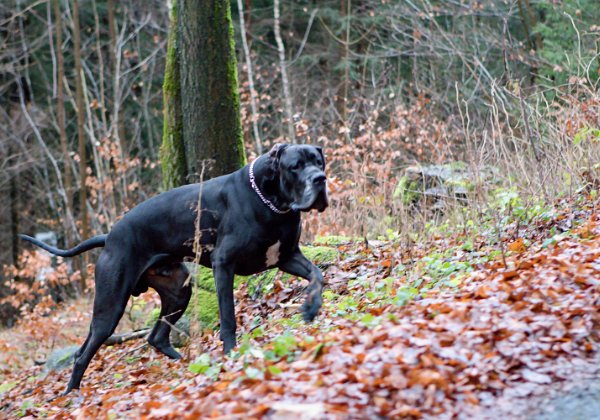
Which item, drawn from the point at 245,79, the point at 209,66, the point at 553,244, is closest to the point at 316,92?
the point at 245,79

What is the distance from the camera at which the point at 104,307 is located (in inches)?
291

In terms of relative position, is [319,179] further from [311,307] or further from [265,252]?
[311,307]

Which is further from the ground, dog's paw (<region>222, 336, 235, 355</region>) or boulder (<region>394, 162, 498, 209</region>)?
boulder (<region>394, 162, 498, 209</region>)

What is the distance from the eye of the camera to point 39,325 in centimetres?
1405

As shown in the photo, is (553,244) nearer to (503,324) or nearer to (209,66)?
(503,324)

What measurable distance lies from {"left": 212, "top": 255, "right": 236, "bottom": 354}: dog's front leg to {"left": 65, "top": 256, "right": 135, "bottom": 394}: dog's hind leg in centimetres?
105

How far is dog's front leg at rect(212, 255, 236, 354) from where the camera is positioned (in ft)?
21.9

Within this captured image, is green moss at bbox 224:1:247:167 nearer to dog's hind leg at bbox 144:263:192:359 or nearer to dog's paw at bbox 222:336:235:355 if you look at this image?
dog's hind leg at bbox 144:263:192:359

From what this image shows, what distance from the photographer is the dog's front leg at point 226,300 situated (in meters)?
6.66

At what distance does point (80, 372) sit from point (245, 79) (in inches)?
641

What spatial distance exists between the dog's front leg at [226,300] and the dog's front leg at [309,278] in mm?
484

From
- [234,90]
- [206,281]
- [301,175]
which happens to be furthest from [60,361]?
[301,175]

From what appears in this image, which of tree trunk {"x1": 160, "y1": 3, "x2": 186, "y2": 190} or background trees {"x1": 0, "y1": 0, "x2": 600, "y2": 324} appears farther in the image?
background trees {"x1": 0, "y1": 0, "x2": 600, "y2": 324}

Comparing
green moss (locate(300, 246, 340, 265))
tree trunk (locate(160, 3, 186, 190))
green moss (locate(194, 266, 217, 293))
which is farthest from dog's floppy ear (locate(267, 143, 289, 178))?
tree trunk (locate(160, 3, 186, 190))
